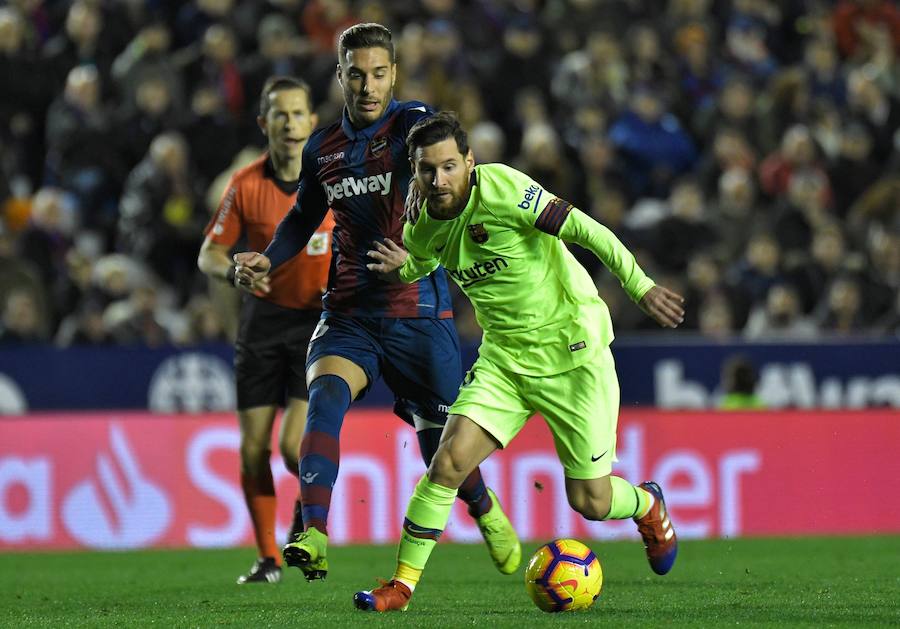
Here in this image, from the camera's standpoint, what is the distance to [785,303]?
45.6ft

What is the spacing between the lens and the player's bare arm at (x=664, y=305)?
686 cm

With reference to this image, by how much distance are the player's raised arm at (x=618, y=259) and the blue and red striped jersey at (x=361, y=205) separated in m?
1.02

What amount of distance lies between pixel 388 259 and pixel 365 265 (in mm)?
414

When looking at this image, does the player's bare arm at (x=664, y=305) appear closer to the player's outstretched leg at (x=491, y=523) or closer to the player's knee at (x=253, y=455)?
the player's outstretched leg at (x=491, y=523)

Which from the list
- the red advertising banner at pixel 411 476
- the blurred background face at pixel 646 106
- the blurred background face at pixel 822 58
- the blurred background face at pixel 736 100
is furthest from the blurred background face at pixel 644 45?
the red advertising banner at pixel 411 476

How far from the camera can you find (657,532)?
8.07 meters

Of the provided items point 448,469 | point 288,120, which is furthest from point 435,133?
point 288,120

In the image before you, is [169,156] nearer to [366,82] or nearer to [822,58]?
[366,82]

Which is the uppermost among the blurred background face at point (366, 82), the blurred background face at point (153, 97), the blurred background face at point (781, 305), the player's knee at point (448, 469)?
the blurred background face at point (366, 82)

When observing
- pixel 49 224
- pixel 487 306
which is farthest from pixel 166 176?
pixel 487 306

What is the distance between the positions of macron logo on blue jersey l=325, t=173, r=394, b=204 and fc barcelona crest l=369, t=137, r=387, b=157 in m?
0.11

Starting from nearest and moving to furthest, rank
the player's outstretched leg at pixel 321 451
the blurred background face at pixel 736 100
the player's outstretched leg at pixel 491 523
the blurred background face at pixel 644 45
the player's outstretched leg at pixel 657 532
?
the player's outstretched leg at pixel 321 451 < the player's outstretched leg at pixel 657 532 < the player's outstretched leg at pixel 491 523 < the blurred background face at pixel 736 100 < the blurred background face at pixel 644 45

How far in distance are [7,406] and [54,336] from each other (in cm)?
119

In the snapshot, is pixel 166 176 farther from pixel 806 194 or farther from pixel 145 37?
pixel 806 194
